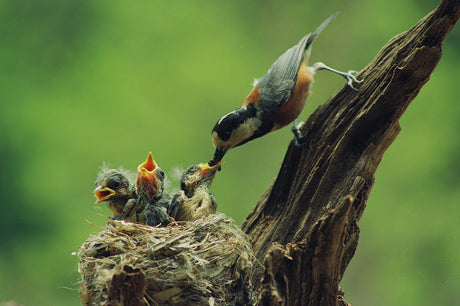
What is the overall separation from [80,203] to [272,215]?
2038mm

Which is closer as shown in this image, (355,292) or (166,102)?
(355,292)

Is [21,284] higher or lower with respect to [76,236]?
lower

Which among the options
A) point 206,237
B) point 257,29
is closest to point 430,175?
point 257,29

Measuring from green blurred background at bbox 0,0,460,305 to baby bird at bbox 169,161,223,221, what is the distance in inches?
47.9

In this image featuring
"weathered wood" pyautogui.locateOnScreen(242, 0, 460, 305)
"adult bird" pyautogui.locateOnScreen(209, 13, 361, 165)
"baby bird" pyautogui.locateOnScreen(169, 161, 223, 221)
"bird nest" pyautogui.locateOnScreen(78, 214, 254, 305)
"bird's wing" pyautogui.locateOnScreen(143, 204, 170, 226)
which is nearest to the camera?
"weathered wood" pyautogui.locateOnScreen(242, 0, 460, 305)

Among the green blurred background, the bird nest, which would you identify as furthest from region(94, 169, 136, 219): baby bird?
the green blurred background

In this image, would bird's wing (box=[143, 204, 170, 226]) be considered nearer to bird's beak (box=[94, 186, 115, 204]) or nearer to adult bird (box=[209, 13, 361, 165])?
bird's beak (box=[94, 186, 115, 204])

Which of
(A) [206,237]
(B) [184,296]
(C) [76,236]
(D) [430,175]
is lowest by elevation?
(B) [184,296]

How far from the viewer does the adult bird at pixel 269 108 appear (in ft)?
8.12

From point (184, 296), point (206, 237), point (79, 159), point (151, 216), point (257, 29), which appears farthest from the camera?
point (257, 29)

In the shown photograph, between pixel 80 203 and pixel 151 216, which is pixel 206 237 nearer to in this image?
pixel 151 216

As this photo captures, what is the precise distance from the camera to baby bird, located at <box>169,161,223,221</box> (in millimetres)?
2238

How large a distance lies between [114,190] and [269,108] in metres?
0.99

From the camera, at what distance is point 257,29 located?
13.6 feet
